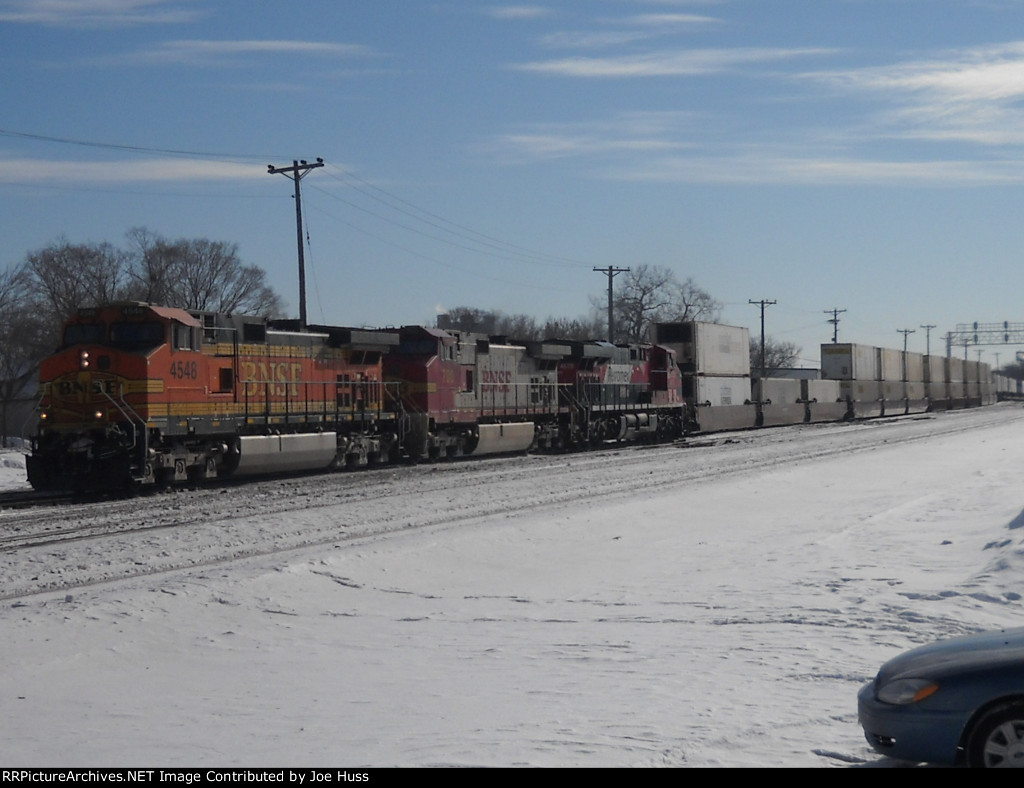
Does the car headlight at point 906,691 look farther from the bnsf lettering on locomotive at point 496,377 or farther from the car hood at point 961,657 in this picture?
the bnsf lettering on locomotive at point 496,377

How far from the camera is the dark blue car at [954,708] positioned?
17.2ft

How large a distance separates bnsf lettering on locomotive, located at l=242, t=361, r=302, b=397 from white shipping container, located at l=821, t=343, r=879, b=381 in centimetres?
4159

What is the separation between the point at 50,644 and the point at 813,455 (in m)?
24.7

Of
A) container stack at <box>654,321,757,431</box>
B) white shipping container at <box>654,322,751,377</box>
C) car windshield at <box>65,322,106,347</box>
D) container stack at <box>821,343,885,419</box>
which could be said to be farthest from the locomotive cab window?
container stack at <box>821,343,885,419</box>

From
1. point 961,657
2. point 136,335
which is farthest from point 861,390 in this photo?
point 961,657

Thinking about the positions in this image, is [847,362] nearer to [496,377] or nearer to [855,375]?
[855,375]

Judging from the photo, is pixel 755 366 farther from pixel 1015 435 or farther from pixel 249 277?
pixel 1015 435

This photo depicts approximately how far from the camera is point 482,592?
461 inches

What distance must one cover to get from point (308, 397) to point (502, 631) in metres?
15.6

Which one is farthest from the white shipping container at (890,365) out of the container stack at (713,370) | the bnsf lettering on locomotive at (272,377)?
the bnsf lettering on locomotive at (272,377)

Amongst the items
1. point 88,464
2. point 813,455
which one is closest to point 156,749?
point 88,464

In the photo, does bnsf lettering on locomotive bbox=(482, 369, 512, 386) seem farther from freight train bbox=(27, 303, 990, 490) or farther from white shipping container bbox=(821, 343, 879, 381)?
white shipping container bbox=(821, 343, 879, 381)

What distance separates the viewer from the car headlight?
5.50 m

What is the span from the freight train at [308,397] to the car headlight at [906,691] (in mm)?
16214
